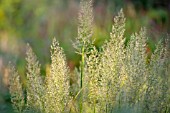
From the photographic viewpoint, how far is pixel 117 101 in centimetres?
146

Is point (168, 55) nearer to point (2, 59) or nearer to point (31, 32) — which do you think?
point (2, 59)

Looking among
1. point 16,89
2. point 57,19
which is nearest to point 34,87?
point 16,89

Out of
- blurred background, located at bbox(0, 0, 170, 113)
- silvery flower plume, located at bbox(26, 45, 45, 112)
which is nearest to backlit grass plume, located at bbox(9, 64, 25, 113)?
silvery flower plume, located at bbox(26, 45, 45, 112)

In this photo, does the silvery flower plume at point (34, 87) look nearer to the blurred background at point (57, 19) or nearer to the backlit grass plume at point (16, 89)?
the backlit grass plume at point (16, 89)

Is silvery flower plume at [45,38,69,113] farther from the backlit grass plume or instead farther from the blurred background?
the blurred background

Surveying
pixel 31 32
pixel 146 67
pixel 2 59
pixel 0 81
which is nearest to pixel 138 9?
pixel 31 32

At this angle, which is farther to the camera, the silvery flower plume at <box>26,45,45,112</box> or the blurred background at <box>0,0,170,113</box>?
the blurred background at <box>0,0,170,113</box>

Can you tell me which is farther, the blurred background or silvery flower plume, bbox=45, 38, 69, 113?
the blurred background

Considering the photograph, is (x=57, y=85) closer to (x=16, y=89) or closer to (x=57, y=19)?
(x=16, y=89)

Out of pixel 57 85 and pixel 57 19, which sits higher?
pixel 57 19

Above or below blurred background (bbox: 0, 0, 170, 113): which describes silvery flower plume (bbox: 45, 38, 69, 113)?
below

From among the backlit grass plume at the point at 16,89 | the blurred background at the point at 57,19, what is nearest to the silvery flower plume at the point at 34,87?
the backlit grass plume at the point at 16,89

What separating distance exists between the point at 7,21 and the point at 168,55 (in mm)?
3101

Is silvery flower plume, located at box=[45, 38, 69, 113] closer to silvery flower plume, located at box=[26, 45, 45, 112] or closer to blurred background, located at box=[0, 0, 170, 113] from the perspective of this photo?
silvery flower plume, located at box=[26, 45, 45, 112]
